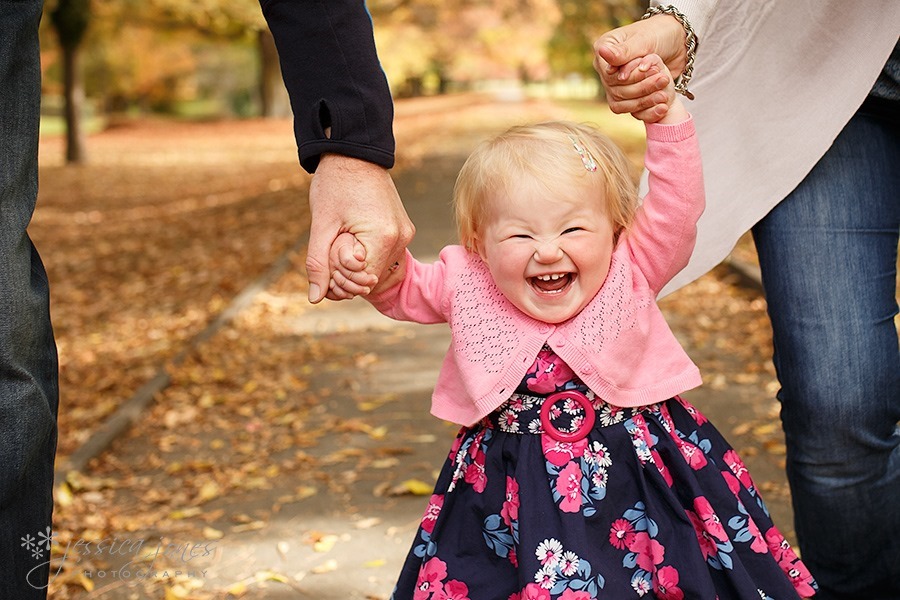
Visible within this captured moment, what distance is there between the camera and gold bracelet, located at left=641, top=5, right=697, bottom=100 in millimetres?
2043

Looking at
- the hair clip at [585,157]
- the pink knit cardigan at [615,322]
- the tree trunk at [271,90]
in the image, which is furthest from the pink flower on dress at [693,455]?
the tree trunk at [271,90]

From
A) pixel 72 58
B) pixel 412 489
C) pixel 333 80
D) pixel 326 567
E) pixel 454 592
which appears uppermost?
pixel 333 80

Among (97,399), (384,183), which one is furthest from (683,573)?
(97,399)

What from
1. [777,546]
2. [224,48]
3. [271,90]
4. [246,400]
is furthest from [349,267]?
[224,48]

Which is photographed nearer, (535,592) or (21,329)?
(21,329)

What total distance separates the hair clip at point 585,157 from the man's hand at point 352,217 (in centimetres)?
38

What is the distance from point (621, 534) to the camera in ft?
7.00

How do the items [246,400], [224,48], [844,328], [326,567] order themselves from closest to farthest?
[844,328] → [326,567] → [246,400] → [224,48]

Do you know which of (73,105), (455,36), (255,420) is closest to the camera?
(255,420)

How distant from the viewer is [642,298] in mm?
2240

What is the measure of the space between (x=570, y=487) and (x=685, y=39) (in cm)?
90

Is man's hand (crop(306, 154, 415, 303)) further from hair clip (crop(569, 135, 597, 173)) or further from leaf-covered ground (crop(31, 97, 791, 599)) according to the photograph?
leaf-covered ground (crop(31, 97, 791, 599))

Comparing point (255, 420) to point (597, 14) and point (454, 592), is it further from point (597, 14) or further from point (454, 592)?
point (597, 14)

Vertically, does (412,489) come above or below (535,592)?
below
